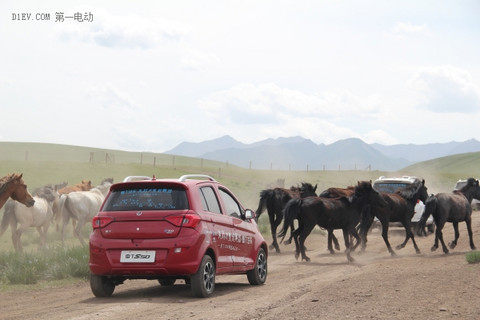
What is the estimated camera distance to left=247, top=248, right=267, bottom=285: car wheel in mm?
14156

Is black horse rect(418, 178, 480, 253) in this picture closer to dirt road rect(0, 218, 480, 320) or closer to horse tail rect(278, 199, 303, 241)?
horse tail rect(278, 199, 303, 241)

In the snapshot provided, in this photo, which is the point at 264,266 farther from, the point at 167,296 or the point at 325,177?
the point at 325,177

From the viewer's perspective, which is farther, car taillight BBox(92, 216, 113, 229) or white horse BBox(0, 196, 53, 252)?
white horse BBox(0, 196, 53, 252)

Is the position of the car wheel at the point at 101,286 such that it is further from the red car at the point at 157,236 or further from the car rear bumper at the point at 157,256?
the car rear bumper at the point at 157,256

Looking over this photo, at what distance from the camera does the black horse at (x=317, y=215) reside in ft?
67.8

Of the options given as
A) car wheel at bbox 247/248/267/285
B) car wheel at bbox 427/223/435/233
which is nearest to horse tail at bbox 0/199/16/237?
car wheel at bbox 247/248/267/285

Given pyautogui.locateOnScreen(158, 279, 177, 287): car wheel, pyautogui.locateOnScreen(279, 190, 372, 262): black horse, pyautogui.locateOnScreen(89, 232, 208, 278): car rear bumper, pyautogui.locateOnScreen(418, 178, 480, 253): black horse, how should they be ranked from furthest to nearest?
pyautogui.locateOnScreen(418, 178, 480, 253): black horse
pyautogui.locateOnScreen(279, 190, 372, 262): black horse
pyautogui.locateOnScreen(158, 279, 177, 287): car wheel
pyautogui.locateOnScreen(89, 232, 208, 278): car rear bumper

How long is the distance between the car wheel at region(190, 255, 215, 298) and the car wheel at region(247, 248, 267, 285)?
6.58ft

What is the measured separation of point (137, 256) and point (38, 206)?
1486 centimetres

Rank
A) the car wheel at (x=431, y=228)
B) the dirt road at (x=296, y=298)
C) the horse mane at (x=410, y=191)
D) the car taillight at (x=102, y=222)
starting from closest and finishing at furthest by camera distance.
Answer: the dirt road at (x=296, y=298)
the car taillight at (x=102, y=222)
the horse mane at (x=410, y=191)
the car wheel at (x=431, y=228)

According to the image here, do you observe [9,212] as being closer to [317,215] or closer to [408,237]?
[317,215]

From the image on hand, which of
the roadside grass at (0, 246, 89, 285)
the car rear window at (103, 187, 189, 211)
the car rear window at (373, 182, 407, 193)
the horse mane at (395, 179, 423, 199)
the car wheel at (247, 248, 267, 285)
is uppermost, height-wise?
the car rear window at (373, 182, 407, 193)

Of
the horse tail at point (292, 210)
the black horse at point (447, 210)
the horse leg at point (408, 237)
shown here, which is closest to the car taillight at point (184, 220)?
the horse tail at point (292, 210)

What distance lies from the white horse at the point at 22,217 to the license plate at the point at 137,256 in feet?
43.9
